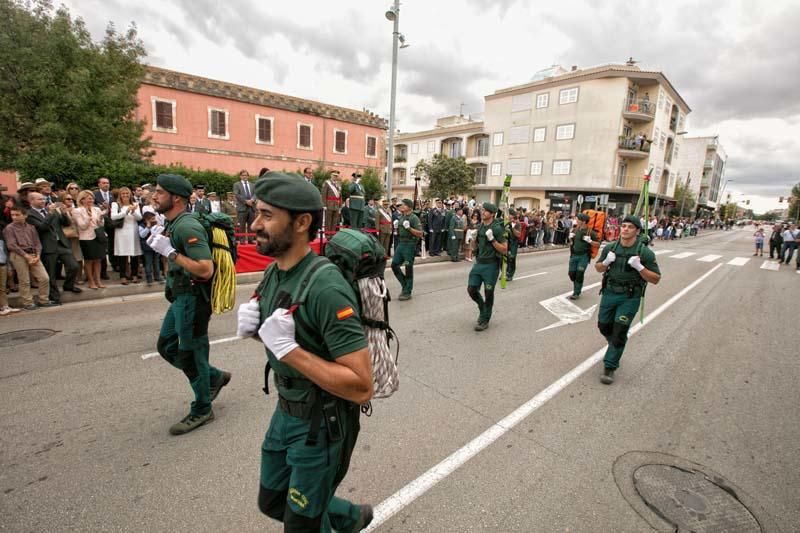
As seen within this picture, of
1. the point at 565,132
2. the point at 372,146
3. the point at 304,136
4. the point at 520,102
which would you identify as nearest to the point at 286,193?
the point at 304,136

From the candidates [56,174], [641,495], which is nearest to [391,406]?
[641,495]

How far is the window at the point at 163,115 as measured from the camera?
2636cm

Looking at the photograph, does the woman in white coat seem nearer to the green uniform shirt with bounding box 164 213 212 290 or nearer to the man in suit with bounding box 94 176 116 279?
the man in suit with bounding box 94 176 116 279

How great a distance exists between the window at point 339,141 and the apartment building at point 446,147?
10.1 metres

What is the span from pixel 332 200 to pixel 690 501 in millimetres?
10872

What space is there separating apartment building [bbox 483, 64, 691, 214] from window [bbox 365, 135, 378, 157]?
46.2ft

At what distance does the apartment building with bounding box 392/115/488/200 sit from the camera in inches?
1772

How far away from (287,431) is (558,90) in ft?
142

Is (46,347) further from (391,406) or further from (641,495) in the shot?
(641,495)

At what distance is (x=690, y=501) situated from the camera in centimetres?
284

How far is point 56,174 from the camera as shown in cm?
1395

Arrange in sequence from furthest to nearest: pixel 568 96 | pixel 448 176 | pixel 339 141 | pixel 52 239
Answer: pixel 568 96
pixel 448 176
pixel 339 141
pixel 52 239

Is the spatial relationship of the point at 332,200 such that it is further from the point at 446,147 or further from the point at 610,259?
the point at 446,147

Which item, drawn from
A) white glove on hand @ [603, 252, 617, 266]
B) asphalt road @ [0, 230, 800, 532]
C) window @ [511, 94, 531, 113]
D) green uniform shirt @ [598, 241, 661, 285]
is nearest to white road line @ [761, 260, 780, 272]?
asphalt road @ [0, 230, 800, 532]
